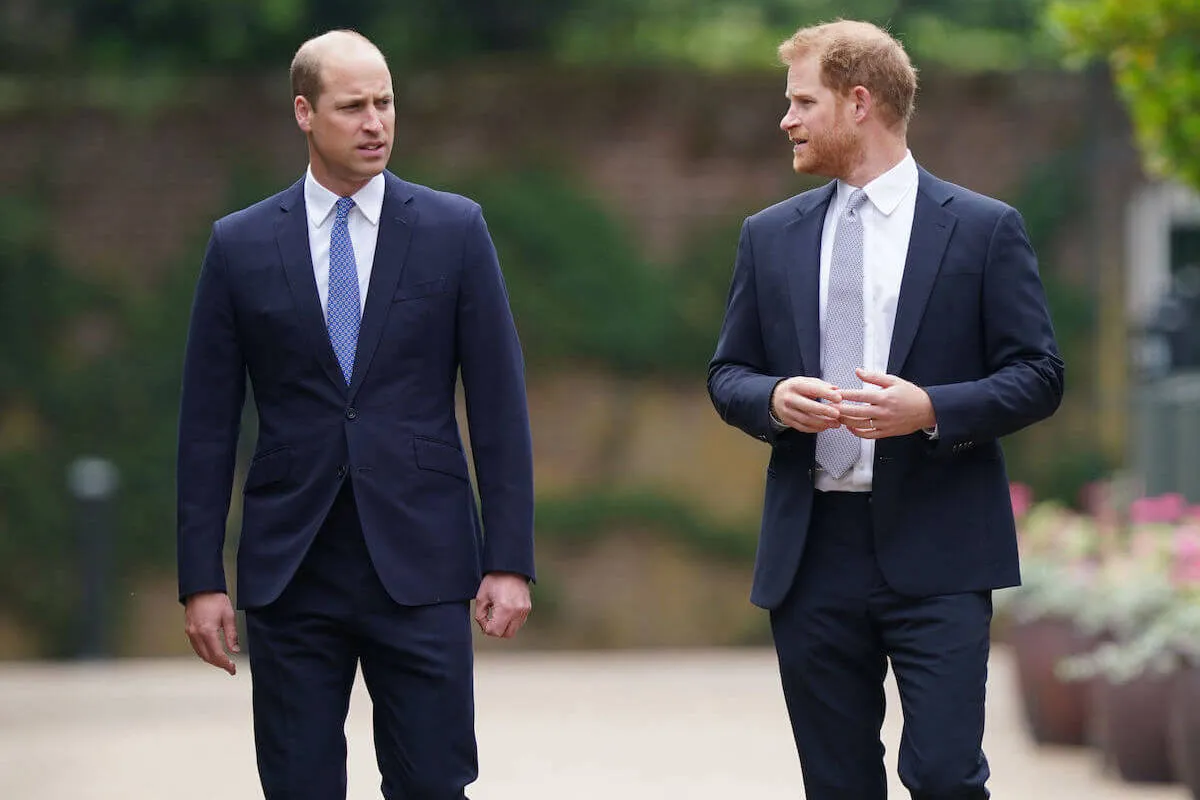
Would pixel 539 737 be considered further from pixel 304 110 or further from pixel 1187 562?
pixel 304 110

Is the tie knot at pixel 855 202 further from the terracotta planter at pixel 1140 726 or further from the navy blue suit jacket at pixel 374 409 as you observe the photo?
the terracotta planter at pixel 1140 726

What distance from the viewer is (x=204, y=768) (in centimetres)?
872

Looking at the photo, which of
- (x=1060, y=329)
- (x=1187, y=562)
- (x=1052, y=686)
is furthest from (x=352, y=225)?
(x=1060, y=329)

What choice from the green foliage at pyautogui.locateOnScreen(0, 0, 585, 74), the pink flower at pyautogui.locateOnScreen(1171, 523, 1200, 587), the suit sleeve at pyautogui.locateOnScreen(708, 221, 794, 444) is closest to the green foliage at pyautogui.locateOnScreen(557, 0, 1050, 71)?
the green foliage at pyautogui.locateOnScreen(0, 0, 585, 74)

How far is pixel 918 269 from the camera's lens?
4449 mm

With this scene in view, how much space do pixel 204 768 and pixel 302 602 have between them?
4.47m

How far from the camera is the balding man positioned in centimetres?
444

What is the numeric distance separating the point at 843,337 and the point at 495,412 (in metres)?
0.70

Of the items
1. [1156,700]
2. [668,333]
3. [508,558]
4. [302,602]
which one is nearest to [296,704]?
[302,602]

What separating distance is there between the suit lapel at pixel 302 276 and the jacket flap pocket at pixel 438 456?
198 mm

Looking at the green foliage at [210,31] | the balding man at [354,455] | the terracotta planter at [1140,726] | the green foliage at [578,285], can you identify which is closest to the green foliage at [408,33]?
the green foliage at [210,31]

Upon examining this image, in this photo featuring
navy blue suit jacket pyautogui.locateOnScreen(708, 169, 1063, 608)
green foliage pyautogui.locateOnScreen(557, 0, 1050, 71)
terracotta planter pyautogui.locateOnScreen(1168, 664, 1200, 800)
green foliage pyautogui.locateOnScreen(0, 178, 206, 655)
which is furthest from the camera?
green foliage pyautogui.locateOnScreen(557, 0, 1050, 71)

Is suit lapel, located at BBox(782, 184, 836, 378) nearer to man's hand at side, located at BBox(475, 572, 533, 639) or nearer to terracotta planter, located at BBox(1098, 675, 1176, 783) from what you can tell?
man's hand at side, located at BBox(475, 572, 533, 639)

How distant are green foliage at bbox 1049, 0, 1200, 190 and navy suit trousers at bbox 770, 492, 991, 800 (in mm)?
3525
